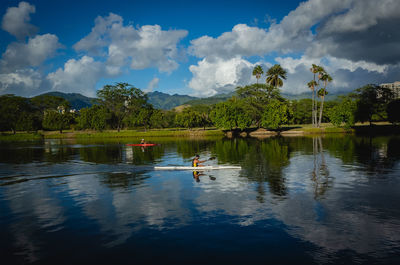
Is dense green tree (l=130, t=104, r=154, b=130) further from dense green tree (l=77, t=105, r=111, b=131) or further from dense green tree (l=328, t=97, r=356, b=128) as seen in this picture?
dense green tree (l=328, t=97, r=356, b=128)

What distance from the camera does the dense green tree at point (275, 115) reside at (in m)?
106

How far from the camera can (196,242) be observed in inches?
550

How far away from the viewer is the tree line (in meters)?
106

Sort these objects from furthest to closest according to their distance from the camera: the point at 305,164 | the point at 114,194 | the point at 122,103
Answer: the point at 122,103, the point at 305,164, the point at 114,194

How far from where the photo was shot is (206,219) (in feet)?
55.7

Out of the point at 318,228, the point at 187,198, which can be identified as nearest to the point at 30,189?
the point at 187,198

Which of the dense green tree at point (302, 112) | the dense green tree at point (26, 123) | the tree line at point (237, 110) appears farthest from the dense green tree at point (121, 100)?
the dense green tree at point (302, 112)

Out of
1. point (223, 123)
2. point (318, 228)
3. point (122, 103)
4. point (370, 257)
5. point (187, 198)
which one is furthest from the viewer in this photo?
point (122, 103)

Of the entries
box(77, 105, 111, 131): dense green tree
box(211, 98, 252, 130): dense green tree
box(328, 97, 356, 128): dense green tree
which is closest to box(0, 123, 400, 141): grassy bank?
box(328, 97, 356, 128): dense green tree

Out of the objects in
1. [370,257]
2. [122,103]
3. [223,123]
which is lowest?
[370,257]

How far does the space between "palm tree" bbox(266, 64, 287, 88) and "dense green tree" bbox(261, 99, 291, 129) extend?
17933 mm

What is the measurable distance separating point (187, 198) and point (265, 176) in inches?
426

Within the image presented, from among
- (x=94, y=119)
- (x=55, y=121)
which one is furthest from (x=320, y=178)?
(x=55, y=121)

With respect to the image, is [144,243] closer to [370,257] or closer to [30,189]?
[370,257]
